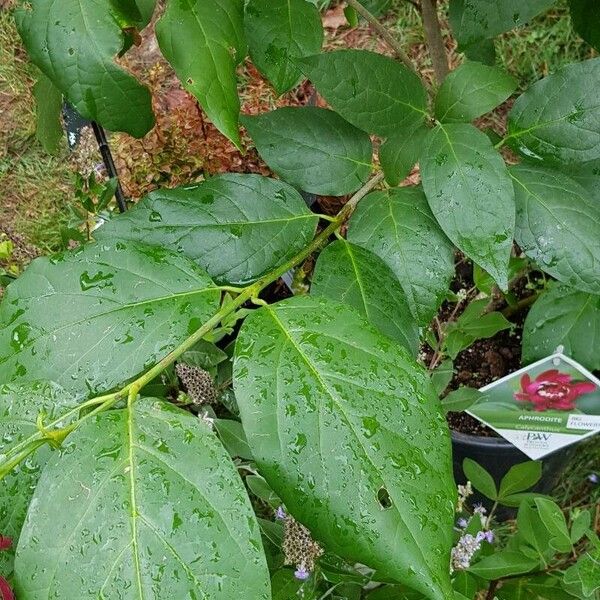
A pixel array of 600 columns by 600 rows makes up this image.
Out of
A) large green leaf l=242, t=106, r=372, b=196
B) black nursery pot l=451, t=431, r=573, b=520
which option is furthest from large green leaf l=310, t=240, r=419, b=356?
black nursery pot l=451, t=431, r=573, b=520

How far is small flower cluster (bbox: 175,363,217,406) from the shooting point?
3.89 ft

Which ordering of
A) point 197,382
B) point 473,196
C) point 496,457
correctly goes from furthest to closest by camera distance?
point 496,457
point 197,382
point 473,196

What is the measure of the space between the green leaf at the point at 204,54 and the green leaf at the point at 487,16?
347mm

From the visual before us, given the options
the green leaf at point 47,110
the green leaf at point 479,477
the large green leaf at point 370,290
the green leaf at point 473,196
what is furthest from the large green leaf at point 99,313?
the green leaf at point 479,477

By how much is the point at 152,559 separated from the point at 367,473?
18 centimetres

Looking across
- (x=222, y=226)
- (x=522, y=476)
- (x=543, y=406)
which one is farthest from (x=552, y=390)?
(x=222, y=226)

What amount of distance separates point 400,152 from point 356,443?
39cm

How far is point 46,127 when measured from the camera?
1.04 metres

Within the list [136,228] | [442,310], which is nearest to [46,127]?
[136,228]

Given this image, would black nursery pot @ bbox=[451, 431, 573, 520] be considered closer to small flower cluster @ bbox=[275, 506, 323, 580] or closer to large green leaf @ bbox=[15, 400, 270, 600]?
small flower cluster @ bbox=[275, 506, 323, 580]

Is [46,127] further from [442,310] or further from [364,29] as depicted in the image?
[364,29]

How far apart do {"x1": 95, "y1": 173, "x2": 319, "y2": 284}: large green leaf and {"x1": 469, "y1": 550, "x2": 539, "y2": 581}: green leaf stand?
1.80 ft

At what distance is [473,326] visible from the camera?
130 centimetres

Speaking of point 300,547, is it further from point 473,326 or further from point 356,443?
point 473,326
